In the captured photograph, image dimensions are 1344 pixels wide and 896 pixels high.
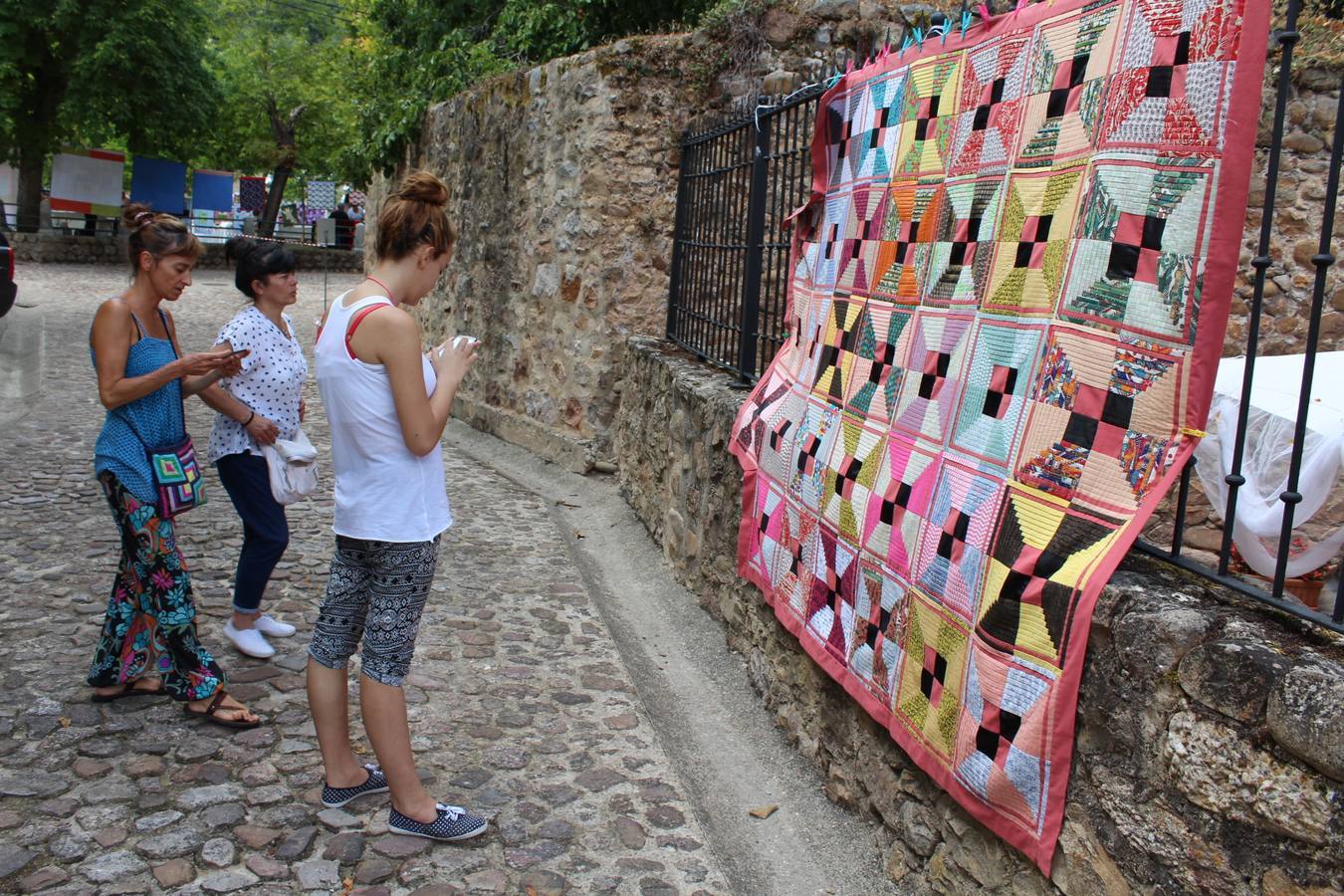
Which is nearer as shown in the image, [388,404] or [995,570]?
[995,570]

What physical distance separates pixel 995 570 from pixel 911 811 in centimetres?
84

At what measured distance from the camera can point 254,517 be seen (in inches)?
168

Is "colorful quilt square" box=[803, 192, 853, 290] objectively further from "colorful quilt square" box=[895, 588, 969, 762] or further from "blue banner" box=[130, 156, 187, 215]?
"blue banner" box=[130, 156, 187, 215]

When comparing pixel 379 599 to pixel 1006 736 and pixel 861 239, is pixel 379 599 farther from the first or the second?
pixel 861 239

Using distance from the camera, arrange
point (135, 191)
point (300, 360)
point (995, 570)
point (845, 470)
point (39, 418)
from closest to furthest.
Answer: point (995, 570), point (845, 470), point (300, 360), point (39, 418), point (135, 191)

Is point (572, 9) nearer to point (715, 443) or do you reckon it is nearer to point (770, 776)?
point (715, 443)

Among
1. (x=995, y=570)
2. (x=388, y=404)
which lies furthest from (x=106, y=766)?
(x=995, y=570)

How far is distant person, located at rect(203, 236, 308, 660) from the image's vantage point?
13.7 feet

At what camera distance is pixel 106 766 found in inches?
135

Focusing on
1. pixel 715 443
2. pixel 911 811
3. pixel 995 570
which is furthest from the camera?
pixel 715 443

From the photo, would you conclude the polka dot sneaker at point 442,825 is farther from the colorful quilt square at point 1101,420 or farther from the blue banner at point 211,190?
the blue banner at point 211,190

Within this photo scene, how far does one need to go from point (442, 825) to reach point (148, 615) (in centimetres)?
144

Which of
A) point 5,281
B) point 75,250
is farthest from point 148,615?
point 75,250

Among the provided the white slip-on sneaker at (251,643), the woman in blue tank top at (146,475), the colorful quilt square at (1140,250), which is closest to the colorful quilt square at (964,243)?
the colorful quilt square at (1140,250)
